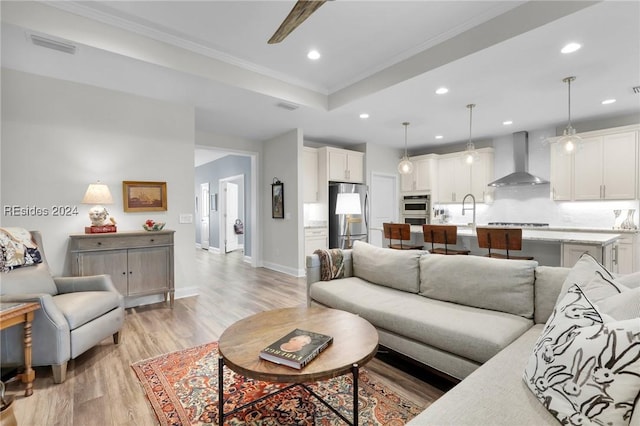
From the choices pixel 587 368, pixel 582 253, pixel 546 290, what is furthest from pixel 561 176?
pixel 587 368

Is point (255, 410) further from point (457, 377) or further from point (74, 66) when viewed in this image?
point (74, 66)

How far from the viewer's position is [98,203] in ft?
10.5

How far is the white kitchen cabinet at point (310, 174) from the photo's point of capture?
19.1ft

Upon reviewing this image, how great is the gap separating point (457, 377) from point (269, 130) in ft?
15.6

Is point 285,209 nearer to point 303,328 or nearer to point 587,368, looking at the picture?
point 303,328

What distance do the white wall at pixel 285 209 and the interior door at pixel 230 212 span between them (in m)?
2.28

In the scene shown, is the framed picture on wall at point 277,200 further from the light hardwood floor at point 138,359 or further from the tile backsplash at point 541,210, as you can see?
the tile backsplash at point 541,210

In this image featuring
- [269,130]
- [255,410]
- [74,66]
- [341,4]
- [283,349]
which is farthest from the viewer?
[269,130]

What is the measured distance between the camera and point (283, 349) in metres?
1.47

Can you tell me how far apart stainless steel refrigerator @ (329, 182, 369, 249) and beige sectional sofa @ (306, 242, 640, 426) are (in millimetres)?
2798

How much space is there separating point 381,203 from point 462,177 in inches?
72.4

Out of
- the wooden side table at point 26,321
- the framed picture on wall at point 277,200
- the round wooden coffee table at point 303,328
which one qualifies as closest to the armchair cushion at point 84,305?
the wooden side table at point 26,321

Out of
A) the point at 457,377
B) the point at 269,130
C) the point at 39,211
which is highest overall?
the point at 269,130

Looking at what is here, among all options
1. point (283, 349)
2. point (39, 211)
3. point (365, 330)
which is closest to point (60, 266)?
point (39, 211)
